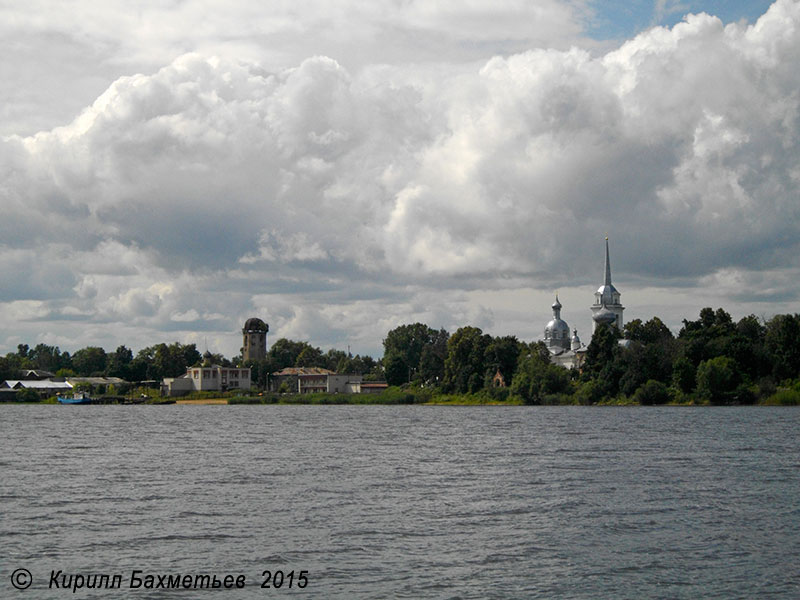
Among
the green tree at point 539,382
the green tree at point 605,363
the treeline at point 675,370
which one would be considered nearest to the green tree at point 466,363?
the treeline at point 675,370

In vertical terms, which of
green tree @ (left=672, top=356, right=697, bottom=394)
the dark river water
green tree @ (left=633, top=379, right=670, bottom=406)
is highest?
green tree @ (left=672, top=356, right=697, bottom=394)

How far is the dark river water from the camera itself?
24797mm

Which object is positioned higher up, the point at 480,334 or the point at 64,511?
the point at 480,334

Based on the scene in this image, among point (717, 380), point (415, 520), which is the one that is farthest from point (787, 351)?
point (415, 520)

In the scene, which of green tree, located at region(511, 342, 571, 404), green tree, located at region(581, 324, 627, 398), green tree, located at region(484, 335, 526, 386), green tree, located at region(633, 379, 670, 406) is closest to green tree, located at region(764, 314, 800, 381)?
green tree, located at region(633, 379, 670, 406)

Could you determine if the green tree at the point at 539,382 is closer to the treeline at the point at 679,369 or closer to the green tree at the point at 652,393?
the treeline at the point at 679,369

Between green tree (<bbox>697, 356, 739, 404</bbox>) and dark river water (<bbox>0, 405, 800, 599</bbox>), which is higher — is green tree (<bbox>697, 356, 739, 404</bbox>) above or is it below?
above

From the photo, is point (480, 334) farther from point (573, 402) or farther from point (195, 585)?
point (195, 585)

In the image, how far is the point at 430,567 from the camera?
85.5 ft

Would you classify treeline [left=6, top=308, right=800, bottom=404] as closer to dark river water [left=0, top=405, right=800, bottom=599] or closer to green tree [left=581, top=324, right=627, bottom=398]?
green tree [left=581, top=324, right=627, bottom=398]

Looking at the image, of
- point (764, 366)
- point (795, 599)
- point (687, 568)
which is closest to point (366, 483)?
point (687, 568)

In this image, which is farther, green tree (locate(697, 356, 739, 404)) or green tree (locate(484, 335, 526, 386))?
green tree (locate(484, 335, 526, 386))

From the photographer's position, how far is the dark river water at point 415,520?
24.8 meters

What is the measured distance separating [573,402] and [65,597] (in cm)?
13195
